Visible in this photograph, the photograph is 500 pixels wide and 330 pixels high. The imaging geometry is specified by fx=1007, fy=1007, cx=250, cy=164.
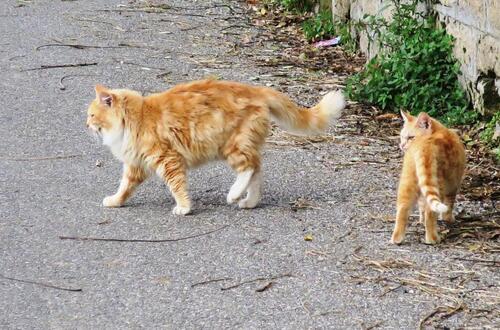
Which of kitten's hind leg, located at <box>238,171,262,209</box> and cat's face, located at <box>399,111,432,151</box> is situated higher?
cat's face, located at <box>399,111,432,151</box>

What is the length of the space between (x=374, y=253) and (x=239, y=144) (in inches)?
50.3

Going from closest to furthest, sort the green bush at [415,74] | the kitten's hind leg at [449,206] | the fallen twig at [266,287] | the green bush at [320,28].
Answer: the fallen twig at [266,287]
the kitten's hind leg at [449,206]
the green bush at [415,74]
the green bush at [320,28]

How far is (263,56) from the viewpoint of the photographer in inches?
428

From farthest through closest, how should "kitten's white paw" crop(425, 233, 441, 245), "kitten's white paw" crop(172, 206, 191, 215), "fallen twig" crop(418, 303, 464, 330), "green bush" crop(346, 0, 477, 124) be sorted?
"green bush" crop(346, 0, 477, 124), "kitten's white paw" crop(172, 206, 191, 215), "kitten's white paw" crop(425, 233, 441, 245), "fallen twig" crop(418, 303, 464, 330)

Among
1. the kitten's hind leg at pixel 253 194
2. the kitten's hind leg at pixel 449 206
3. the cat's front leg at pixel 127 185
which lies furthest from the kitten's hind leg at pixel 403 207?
the cat's front leg at pixel 127 185

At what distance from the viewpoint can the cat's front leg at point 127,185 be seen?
22.1ft

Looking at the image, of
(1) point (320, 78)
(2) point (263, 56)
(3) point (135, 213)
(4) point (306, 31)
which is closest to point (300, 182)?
(3) point (135, 213)

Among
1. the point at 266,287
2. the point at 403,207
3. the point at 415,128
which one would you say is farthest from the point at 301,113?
the point at 266,287

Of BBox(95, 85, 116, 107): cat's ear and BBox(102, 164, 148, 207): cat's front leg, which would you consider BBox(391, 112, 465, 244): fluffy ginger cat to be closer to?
BBox(102, 164, 148, 207): cat's front leg

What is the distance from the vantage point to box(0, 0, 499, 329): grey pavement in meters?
5.18

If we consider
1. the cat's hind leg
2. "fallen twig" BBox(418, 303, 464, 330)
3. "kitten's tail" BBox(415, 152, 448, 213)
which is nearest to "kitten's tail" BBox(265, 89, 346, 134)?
the cat's hind leg

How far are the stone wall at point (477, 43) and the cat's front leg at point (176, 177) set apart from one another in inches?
111

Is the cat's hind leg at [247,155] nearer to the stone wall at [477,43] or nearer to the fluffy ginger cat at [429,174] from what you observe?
the fluffy ginger cat at [429,174]

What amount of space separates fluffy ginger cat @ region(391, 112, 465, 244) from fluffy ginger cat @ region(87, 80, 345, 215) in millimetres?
1069
